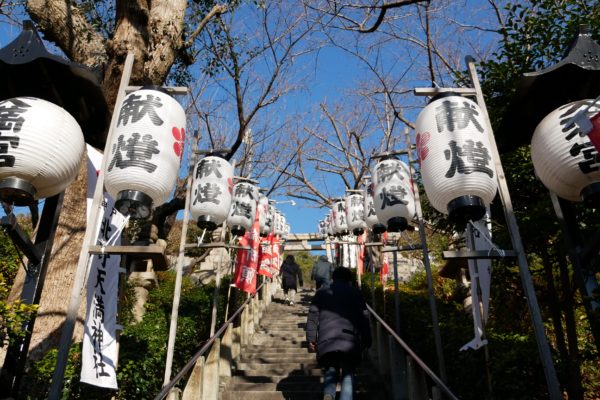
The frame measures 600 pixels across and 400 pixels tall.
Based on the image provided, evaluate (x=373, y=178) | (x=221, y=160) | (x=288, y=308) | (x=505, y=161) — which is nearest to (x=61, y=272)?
(x=221, y=160)

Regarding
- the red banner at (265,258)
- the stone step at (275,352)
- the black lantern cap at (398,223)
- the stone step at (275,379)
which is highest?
the red banner at (265,258)

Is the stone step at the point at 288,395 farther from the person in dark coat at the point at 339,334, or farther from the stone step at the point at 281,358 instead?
the stone step at the point at 281,358

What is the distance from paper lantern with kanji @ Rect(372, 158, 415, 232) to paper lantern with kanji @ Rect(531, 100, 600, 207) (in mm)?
3071

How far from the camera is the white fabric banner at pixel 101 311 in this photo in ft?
14.1

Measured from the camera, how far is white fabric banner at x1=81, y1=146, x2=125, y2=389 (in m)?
4.31

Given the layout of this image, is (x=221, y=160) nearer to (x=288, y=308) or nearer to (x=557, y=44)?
(x=557, y=44)

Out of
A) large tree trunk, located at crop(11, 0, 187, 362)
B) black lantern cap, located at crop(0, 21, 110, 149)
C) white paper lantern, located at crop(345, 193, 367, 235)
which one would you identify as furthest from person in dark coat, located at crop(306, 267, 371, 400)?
white paper lantern, located at crop(345, 193, 367, 235)

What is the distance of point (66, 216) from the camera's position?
6441mm

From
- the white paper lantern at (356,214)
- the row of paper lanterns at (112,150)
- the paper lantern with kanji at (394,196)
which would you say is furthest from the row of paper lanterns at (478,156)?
the white paper lantern at (356,214)

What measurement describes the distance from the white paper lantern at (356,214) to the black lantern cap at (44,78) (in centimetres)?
794

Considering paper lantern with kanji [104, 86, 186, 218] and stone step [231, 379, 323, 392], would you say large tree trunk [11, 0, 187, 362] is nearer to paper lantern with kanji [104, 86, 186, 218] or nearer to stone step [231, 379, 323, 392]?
stone step [231, 379, 323, 392]

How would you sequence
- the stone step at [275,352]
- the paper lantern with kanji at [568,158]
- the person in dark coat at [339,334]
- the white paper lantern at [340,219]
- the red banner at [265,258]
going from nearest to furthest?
the paper lantern with kanji at [568,158]
the person in dark coat at [339,334]
the stone step at [275,352]
the white paper lantern at [340,219]
the red banner at [265,258]

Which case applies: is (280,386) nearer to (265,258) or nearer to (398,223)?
(398,223)

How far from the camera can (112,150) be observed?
12.8ft
